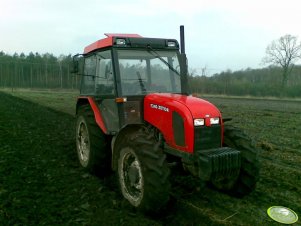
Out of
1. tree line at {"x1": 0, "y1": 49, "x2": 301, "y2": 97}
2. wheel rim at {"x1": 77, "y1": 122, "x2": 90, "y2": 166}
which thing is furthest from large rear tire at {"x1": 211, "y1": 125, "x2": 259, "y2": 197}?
tree line at {"x1": 0, "y1": 49, "x2": 301, "y2": 97}

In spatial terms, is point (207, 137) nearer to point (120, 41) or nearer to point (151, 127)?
point (151, 127)

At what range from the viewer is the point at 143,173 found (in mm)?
→ 4219

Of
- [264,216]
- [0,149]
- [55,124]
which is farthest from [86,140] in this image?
[55,124]

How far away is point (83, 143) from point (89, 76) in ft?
4.29

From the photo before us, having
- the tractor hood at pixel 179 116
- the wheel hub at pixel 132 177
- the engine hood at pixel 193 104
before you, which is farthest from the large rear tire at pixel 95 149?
the engine hood at pixel 193 104

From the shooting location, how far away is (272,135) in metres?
10.8

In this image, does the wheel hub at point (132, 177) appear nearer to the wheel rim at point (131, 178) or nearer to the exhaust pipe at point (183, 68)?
the wheel rim at point (131, 178)

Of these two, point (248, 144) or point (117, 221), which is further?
point (248, 144)

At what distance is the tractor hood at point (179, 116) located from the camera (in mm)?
4434

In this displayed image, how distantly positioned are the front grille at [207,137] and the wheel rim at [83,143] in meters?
2.56

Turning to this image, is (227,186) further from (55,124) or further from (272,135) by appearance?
(55,124)

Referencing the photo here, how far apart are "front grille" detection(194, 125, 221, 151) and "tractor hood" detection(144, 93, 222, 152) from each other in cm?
5

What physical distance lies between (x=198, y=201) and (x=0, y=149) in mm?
4902

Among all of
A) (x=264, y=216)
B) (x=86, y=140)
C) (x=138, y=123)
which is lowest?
(x=264, y=216)
